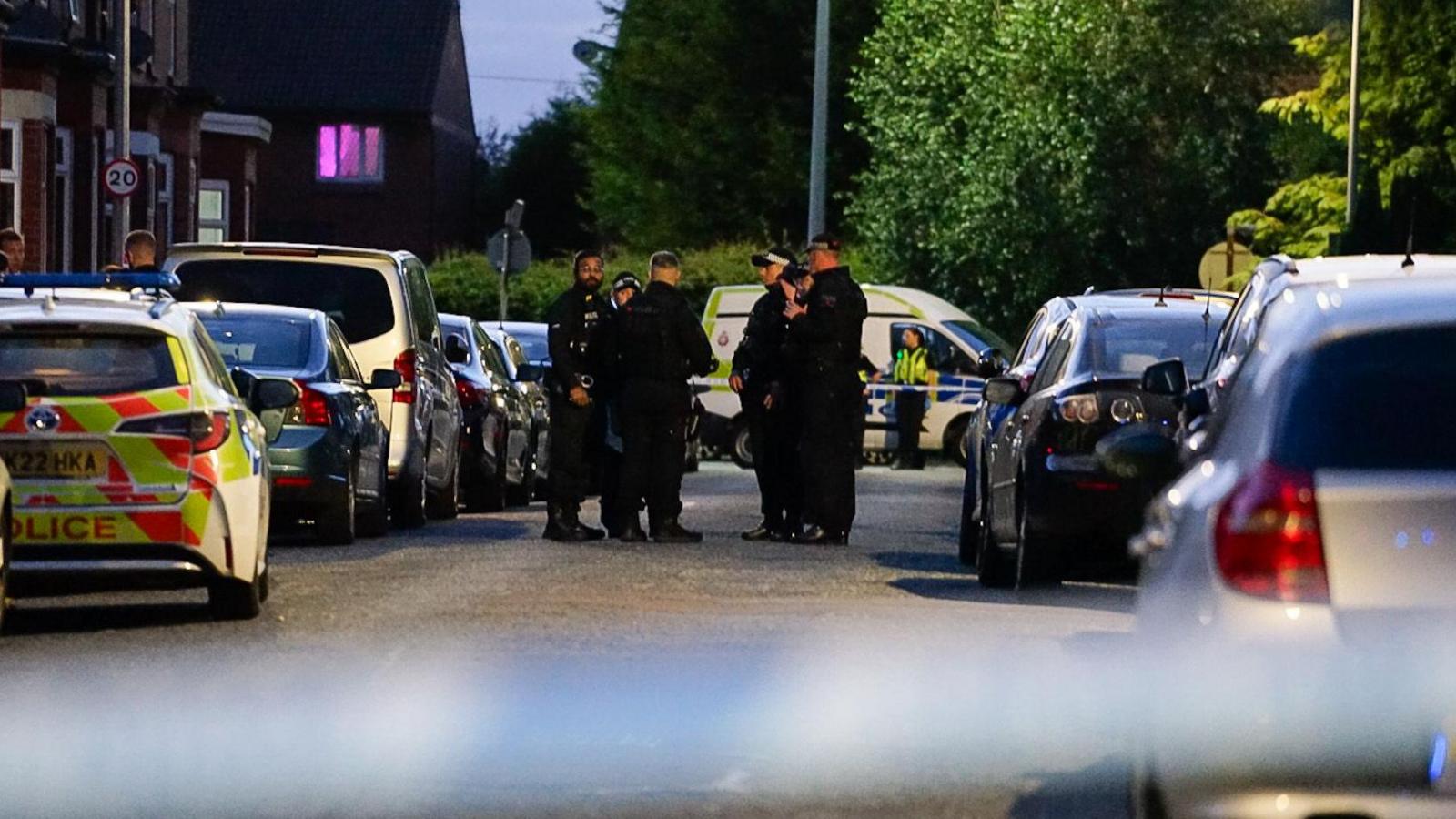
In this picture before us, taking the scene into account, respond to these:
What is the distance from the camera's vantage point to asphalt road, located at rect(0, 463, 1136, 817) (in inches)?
341

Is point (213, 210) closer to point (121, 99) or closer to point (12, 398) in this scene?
point (121, 99)

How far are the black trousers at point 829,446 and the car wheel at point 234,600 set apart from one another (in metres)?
A: 6.20

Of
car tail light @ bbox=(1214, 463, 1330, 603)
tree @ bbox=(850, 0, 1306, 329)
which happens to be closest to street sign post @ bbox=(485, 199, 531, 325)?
tree @ bbox=(850, 0, 1306, 329)

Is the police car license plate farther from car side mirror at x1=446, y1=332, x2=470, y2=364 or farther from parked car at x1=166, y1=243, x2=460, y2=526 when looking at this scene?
car side mirror at x1=446, y1=332, x2=470, y2=364

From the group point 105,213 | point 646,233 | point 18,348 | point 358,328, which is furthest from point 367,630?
point 646,233

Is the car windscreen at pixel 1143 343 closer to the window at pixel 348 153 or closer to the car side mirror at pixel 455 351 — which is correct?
the car side mirror at pixel 455 351

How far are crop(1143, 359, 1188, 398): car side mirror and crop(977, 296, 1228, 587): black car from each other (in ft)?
8.83

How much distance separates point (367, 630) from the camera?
12906mm

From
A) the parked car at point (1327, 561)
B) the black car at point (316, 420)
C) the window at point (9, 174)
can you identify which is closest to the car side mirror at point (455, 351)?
the black car at point (316, 420)

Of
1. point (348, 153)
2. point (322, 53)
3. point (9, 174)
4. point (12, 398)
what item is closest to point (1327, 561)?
point (12, 398)

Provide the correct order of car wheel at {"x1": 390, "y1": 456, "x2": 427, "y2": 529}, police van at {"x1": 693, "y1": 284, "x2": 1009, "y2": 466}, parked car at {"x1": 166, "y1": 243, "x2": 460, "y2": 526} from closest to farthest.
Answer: parked car at {"x1": 166, "y1": 243, "x2": 460, "y2": 526} < car wheel at {"x1": 390, "y1": 456, "x2": 427, "y2": 529} < police van at {"x1": 693, "y1": 284, "x2": 1009, "y2": 466}

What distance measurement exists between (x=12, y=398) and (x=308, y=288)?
27.1 feet

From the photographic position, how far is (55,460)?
13.2 metres

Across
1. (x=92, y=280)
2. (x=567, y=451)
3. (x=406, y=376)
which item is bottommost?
(x=567, y=451)
